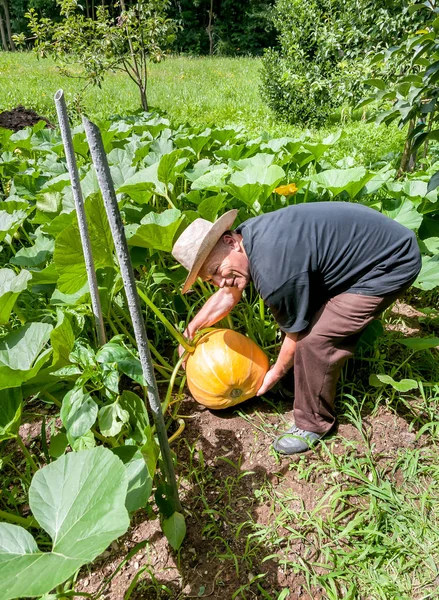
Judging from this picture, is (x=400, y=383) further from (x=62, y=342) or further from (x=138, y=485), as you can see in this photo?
(x=62, y=342)

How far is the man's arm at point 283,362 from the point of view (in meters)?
1.89

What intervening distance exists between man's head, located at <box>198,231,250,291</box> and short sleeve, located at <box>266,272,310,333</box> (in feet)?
0.57

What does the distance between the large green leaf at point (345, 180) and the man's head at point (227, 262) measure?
0.77 m

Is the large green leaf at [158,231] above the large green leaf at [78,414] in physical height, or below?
above

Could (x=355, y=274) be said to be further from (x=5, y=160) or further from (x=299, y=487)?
(x=5, y=160)

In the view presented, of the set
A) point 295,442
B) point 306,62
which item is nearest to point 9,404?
point 295,442

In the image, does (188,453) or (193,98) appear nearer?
(188,453)

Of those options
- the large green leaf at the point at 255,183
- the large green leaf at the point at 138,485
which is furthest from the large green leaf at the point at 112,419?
the large green leaf at the point at 255,183

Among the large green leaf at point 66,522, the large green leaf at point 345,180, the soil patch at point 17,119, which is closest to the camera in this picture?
the large green leaf at point 66,522

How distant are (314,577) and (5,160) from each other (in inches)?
132

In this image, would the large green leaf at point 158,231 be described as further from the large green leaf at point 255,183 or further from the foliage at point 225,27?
the foliage at point 225,27

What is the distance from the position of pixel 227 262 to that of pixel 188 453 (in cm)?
85

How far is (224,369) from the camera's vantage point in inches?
75.7

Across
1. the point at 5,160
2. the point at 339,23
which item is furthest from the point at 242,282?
the point at 339,23
